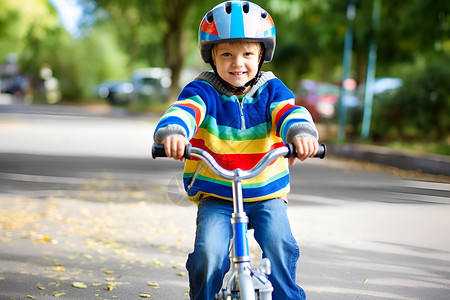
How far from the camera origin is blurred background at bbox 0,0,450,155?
52.5 ft

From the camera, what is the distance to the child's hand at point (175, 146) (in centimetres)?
284

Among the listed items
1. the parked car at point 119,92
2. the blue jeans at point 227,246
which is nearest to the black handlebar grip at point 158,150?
the blue jeans at point 227,246

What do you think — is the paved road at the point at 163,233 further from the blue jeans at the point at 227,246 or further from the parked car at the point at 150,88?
the parked car at the point at 150,88

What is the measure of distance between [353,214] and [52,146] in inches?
362

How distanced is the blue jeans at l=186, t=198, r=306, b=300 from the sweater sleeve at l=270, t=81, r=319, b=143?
13.1 inches

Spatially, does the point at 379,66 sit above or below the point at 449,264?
above

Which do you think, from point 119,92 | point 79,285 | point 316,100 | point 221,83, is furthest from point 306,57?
point 221,83

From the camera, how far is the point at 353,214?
25.4ft

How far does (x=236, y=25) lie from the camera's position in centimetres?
317

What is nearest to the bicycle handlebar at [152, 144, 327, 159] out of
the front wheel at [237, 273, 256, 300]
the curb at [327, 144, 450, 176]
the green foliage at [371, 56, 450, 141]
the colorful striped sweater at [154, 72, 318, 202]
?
the colorful striped sweater at [154, 72, 318, 202]

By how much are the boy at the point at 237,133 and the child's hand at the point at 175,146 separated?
0.14 m

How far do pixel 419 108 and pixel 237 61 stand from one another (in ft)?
44.1

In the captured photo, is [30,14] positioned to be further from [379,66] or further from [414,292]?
[414,292]

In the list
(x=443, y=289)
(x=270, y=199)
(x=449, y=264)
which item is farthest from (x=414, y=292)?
(x=270, y=199)
